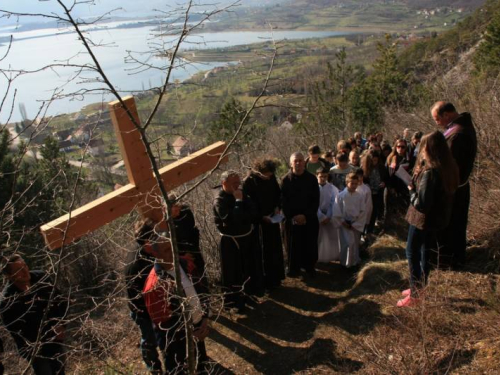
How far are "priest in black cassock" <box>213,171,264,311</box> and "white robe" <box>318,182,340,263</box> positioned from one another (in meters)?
0.97

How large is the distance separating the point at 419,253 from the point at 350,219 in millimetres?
1293

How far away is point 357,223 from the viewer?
188 inches

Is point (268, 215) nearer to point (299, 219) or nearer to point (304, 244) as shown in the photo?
point (299, 219)

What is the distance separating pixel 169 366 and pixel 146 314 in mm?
440

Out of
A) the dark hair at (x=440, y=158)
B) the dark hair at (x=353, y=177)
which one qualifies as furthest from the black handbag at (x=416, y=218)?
the dark hair at (x=353, y=177)

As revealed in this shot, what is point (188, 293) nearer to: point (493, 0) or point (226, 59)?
point (226, 59)

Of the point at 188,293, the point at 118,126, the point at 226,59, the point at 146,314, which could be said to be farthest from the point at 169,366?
the point at 226,59

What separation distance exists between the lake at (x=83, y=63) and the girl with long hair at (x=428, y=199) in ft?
5.21

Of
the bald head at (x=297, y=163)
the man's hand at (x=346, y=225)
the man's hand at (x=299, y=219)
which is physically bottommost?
the man's hand at (x=346, y=225)

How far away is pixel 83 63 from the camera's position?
1715 mm

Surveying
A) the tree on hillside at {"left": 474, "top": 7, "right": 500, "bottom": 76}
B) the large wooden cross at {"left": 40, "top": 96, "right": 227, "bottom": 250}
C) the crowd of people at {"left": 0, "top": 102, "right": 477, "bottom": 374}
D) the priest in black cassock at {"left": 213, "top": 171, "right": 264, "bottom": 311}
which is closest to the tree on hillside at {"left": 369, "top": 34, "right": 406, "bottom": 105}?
the tree on hillside at {"left": 474, "top": 7, "right": 500, "bottom": 76}

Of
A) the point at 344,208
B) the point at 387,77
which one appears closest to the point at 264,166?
the point at 344,208

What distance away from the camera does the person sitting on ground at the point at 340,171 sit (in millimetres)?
5121

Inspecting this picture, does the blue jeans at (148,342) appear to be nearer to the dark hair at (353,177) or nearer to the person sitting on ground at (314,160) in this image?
the dark hair at (353,177)
